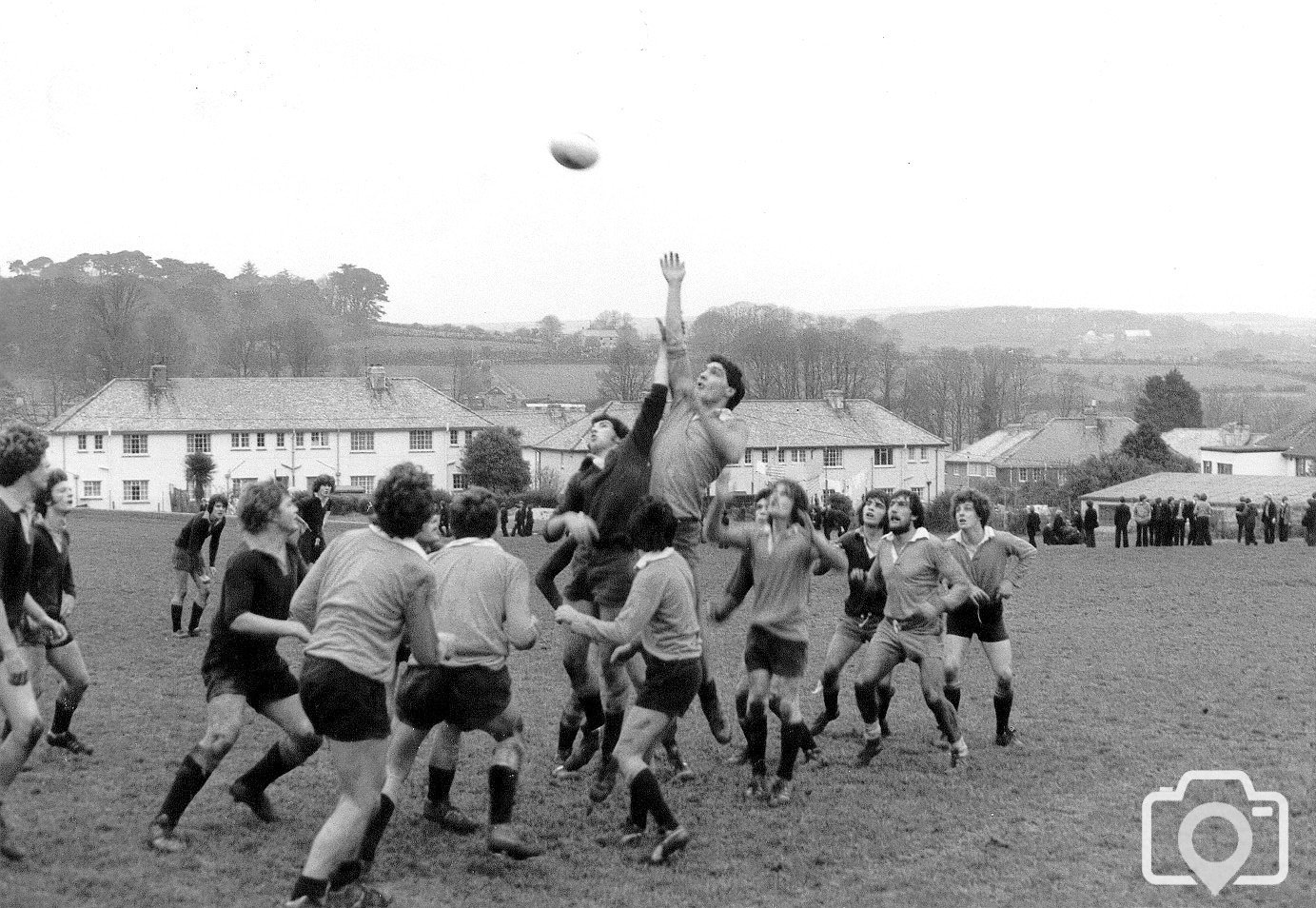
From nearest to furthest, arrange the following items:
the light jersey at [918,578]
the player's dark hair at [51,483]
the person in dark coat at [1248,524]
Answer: the player's dark hair at [51,483], the light jersey at [918,578], the person in dark coat at [1248,524]

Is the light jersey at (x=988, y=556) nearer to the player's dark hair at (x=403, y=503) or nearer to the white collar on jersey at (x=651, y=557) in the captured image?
the white collar on jersey at (x=651, y=557)

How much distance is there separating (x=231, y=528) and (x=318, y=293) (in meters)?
75.7

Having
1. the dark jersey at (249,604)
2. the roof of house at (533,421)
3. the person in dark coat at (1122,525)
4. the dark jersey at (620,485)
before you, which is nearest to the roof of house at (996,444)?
the roof of house at (533,421)

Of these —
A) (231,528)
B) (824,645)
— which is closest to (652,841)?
(824,645)

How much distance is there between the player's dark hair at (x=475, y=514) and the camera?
7215 millimetres

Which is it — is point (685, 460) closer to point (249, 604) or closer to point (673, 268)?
point (673, 268)

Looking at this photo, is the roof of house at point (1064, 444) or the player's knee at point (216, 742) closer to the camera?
the player's knee at point (216, 742)

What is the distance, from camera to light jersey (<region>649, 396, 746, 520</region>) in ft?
26.8

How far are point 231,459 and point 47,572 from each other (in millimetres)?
66416

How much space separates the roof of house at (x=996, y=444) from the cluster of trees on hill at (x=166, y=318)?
150ft

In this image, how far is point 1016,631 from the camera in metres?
17.9

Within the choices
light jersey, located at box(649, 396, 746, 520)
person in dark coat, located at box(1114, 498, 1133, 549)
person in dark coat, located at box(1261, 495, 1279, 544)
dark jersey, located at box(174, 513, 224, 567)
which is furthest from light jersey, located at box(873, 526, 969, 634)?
person in dark coat, located at box(1261, 495, 1279, 544)

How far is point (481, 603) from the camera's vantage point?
277 inches

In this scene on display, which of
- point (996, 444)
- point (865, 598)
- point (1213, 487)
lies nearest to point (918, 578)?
point (865, 598)
